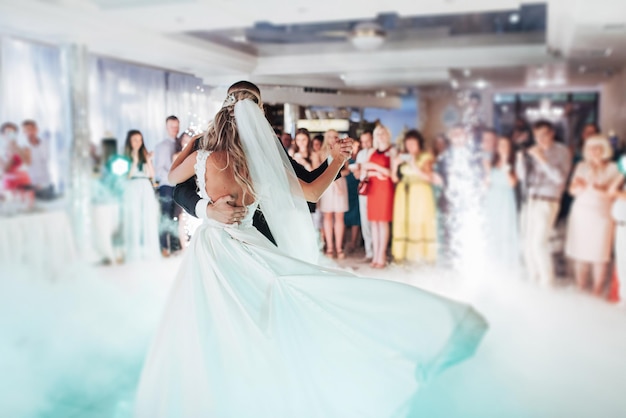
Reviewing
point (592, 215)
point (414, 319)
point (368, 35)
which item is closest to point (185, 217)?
point (414, 319)

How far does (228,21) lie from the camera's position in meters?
3.44

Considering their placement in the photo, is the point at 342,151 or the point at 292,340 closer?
the point at 292,340

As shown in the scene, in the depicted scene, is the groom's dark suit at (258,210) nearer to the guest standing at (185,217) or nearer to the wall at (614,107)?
the guest standing at (185,217)

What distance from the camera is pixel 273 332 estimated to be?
190 centimetres

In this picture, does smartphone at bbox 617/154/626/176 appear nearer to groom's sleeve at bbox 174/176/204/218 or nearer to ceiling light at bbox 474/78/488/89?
ceiling light at bbox 474/78/488/89

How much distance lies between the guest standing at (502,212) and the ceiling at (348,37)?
0.46 m

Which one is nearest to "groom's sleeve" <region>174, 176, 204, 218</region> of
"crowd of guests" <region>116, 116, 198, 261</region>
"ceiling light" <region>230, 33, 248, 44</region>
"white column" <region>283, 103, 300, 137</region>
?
"crowd of guests" <region>116, 116, 198, 261</region>

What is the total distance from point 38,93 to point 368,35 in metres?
2.20

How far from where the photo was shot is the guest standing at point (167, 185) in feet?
8.96

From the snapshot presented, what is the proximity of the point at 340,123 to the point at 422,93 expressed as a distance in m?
0.66

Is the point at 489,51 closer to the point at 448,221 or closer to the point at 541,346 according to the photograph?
the point at 448,221

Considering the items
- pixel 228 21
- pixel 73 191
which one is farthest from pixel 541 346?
pixel 73 191

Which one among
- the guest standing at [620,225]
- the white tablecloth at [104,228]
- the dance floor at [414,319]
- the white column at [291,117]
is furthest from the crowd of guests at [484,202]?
the white tablecloth at [104,228]

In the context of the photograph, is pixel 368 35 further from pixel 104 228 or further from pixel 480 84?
pixel 104 228
